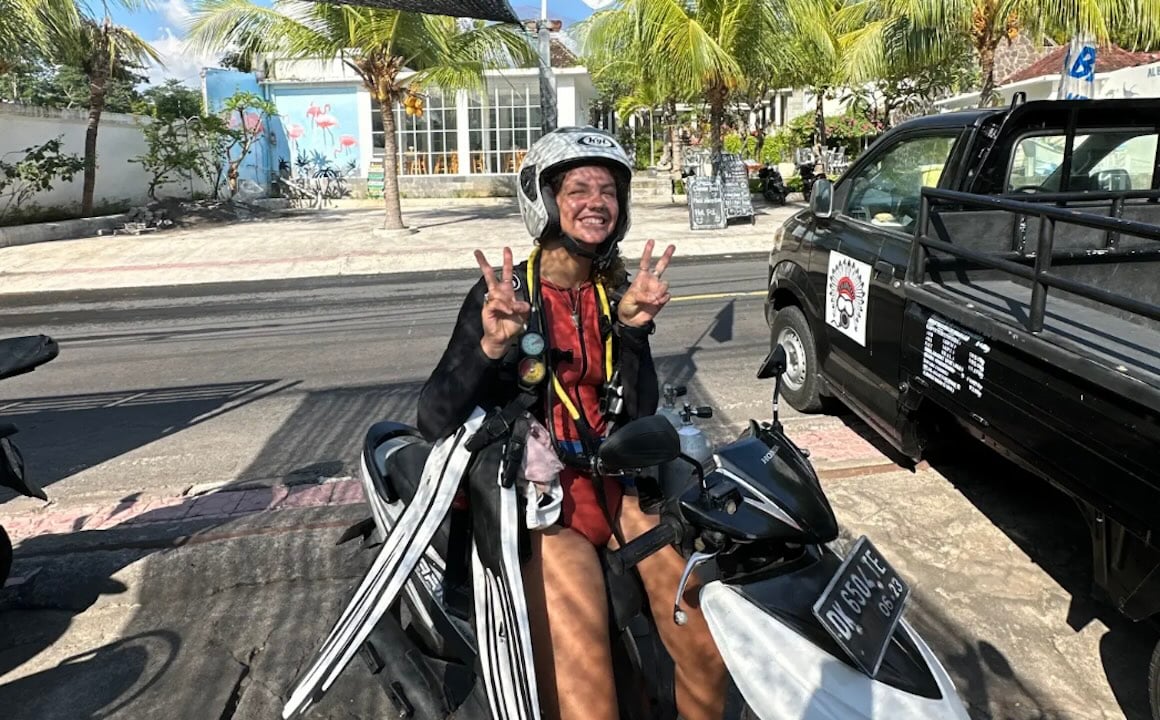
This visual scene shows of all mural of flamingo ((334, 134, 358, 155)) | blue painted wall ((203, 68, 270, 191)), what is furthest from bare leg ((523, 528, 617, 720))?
mural of flamingo ((334, 134, 358, 155))

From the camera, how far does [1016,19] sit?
1308 cm

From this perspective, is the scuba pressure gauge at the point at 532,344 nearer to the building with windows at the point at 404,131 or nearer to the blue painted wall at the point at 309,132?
the building with windows at the point at 404,131

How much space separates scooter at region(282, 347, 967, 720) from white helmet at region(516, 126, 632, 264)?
0.72m

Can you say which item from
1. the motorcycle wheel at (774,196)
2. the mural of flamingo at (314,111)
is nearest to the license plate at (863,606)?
the motorcycle wheel at (774,196)

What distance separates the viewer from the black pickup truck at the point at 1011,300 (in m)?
2.78

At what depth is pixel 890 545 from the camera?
4.04 meters

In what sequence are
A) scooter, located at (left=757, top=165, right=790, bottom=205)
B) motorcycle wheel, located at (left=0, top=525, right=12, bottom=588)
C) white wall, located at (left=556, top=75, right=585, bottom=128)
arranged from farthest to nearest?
white wall, located at (left=556, top=75, right=585, bottom=128)
scooter, located at (left=757, top=165, right=790, bottom=205)
motorcycle wheel, located at (left=0, top=525, right=12, bottom=588)

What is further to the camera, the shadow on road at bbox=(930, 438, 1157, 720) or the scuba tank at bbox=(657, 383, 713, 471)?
the shadow on road at bbox=(930, 438, 1157, 720)

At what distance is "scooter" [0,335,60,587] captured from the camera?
10.9 feet

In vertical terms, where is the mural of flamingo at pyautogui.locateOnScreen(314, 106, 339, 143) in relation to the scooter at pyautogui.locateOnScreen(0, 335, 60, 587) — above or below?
above

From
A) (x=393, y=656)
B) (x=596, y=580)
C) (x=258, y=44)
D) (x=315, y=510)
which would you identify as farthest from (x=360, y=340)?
(x=258, y=44)

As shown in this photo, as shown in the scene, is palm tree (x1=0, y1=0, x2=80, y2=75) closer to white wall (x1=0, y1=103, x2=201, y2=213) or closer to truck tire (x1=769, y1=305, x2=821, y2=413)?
white wall (x1=0, y1=103, x2=201, y2=213)

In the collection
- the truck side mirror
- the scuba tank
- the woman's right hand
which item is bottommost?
the scuba tank

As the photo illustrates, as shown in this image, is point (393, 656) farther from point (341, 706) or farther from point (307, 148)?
point (307, 148)
